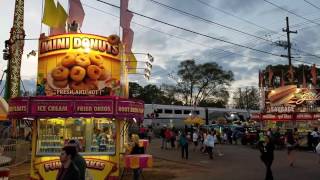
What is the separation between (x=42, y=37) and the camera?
15.7 metres

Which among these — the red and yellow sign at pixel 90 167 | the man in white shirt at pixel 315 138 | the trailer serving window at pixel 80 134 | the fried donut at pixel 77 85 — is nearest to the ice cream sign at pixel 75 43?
the fried donut at pixel 77 85

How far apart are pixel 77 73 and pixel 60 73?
56 cm

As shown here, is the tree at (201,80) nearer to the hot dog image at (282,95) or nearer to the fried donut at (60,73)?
the hot dog image at (282,95)

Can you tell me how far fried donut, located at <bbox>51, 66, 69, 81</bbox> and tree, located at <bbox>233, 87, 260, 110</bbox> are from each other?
94198 millimetres

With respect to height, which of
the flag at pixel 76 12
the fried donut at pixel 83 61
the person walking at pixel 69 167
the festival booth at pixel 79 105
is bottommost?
the person walking at pixel 69 167

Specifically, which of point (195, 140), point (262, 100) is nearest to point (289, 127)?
point (262, 100)

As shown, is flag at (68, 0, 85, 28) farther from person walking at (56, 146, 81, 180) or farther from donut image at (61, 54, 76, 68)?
person walking at (56, 146, 81, 180)

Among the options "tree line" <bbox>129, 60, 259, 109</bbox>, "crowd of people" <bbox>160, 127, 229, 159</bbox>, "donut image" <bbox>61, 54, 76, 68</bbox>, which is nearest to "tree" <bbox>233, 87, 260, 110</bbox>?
"tree line" <bbox>129, 60, 259, 109</bbox>

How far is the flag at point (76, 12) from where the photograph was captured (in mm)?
17500

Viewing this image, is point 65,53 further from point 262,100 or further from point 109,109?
point 262,100

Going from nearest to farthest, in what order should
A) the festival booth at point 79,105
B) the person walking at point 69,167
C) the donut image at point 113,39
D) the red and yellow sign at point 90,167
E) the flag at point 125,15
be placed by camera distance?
the person walking at point 69,167 < the festival booth at point 79,105 < the red and yellow sign at point 90,167 < the donut image at point 113,39 < the flag at point 125,15

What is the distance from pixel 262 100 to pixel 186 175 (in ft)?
84.5

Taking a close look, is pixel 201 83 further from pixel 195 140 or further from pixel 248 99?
pixel 195 140

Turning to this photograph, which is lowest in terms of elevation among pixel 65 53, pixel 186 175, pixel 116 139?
pixel 186 175
